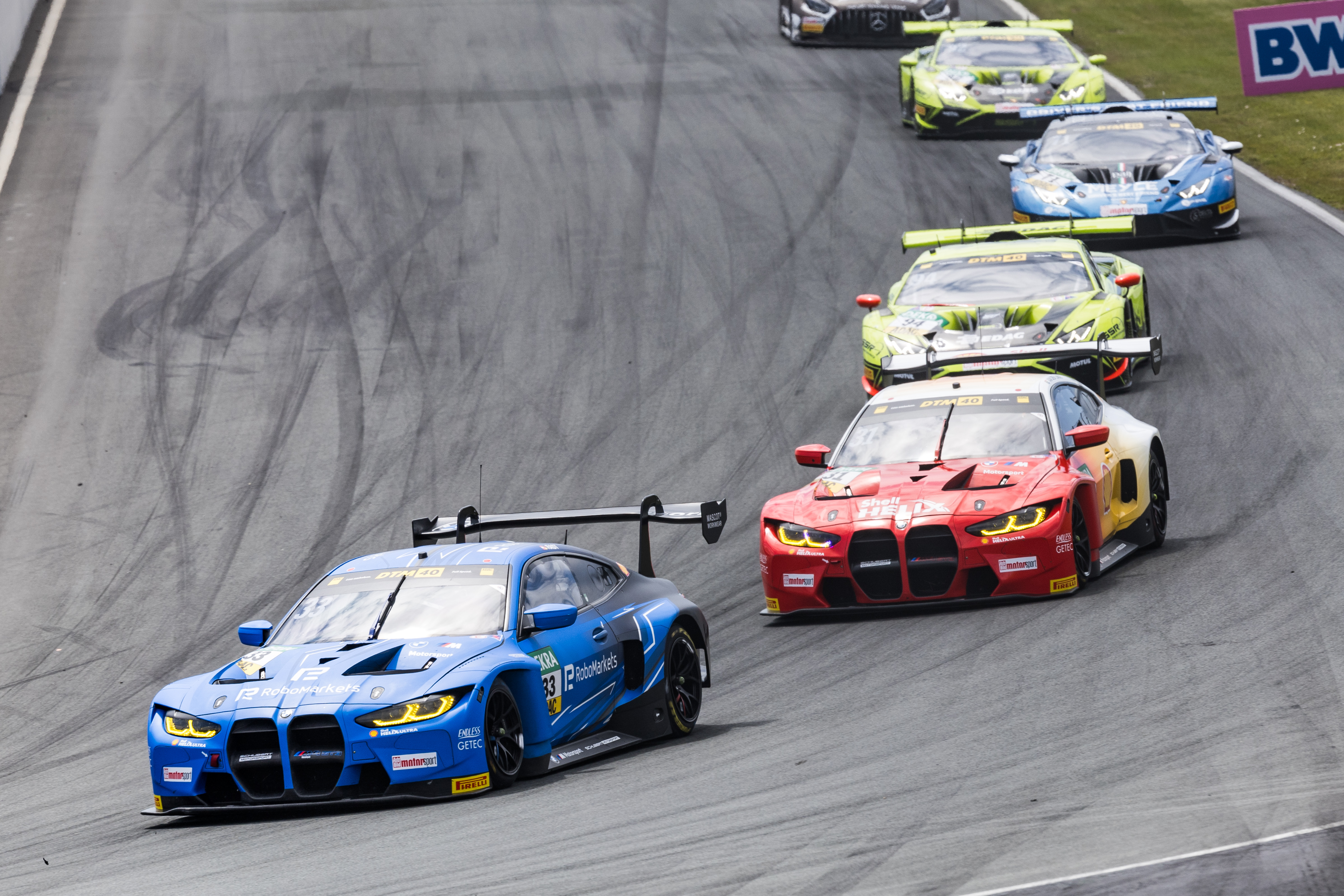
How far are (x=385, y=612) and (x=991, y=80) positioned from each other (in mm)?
18279

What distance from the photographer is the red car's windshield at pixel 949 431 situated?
1232 centimetres

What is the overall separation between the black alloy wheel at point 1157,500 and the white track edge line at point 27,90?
15.9 m

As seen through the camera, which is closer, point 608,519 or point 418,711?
point 418,711

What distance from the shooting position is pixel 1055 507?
37.7ft

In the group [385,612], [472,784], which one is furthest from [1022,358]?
[472,784]

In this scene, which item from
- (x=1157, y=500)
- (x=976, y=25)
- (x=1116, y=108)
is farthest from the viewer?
(x=976, y=25)

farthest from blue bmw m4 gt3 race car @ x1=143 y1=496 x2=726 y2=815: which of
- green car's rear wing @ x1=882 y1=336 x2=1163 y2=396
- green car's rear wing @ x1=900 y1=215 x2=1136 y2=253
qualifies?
green car's rear wing @ x1=900 y1=215 x2=1136 y2=253

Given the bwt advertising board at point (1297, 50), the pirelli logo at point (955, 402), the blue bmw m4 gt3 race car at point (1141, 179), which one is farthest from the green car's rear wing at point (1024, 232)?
the bwt advertising board at point (1297, 50)

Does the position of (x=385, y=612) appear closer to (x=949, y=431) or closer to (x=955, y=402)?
(x=949, y=431)

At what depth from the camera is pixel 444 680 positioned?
816 centimetres

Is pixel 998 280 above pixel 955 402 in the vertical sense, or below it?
below

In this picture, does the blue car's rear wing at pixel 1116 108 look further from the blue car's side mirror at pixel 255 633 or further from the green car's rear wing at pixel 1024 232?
the blue car's side mirror at pixel 255 633

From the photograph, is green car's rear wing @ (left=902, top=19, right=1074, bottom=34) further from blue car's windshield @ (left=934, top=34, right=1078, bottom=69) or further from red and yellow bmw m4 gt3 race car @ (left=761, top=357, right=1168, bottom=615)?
red and yellow bmw m4 gt3 race car @ (left=761, top=357, right=1168, bottom=615)

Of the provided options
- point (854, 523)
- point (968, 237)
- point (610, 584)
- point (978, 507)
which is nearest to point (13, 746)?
point (610, 584)
